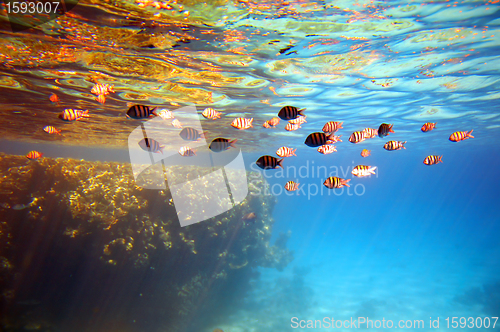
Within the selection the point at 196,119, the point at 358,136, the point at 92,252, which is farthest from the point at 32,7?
the point at 196,119

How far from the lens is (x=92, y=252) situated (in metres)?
10.4

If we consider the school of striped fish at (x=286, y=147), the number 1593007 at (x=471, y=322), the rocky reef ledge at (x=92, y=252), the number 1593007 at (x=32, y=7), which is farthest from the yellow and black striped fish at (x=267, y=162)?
the number 1593007 at (x=471, y=322)

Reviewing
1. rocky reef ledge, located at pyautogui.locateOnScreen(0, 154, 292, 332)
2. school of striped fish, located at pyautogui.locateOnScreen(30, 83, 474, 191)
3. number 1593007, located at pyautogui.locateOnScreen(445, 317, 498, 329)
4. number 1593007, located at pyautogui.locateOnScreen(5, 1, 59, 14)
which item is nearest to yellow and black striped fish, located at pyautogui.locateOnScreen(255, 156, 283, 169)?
school of striped fish, located at pyautogui.locateOnScreen(30, 83, 474, 191)

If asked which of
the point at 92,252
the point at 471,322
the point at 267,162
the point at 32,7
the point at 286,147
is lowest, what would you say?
the point at 471,322

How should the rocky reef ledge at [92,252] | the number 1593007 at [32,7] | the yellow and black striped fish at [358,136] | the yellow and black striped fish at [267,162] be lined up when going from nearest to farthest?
the yellow and black striped fish at [267,162] < the number 1593007 at [32,7] < the yellow and black striped fish at [358,136] < the rocky reef ledge at [92,252]

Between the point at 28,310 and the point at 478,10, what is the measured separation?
20.8 meters

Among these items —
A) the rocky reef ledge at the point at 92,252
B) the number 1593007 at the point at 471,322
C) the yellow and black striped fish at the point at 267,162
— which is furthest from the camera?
the number 1593007 at the point at 471,322

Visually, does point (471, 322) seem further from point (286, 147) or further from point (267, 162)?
point (267, 162)

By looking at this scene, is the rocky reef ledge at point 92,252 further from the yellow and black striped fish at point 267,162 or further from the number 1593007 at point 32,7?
the yellow and black striped fish at point 267,162

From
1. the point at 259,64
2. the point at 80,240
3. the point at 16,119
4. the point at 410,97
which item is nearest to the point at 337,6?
the point at 259,64

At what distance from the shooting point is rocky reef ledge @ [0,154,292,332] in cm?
965

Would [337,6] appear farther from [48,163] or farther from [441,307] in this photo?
[441,307]

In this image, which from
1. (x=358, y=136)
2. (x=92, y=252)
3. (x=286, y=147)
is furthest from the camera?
(x=92, y=252)

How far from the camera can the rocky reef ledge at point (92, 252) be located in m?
9.65
